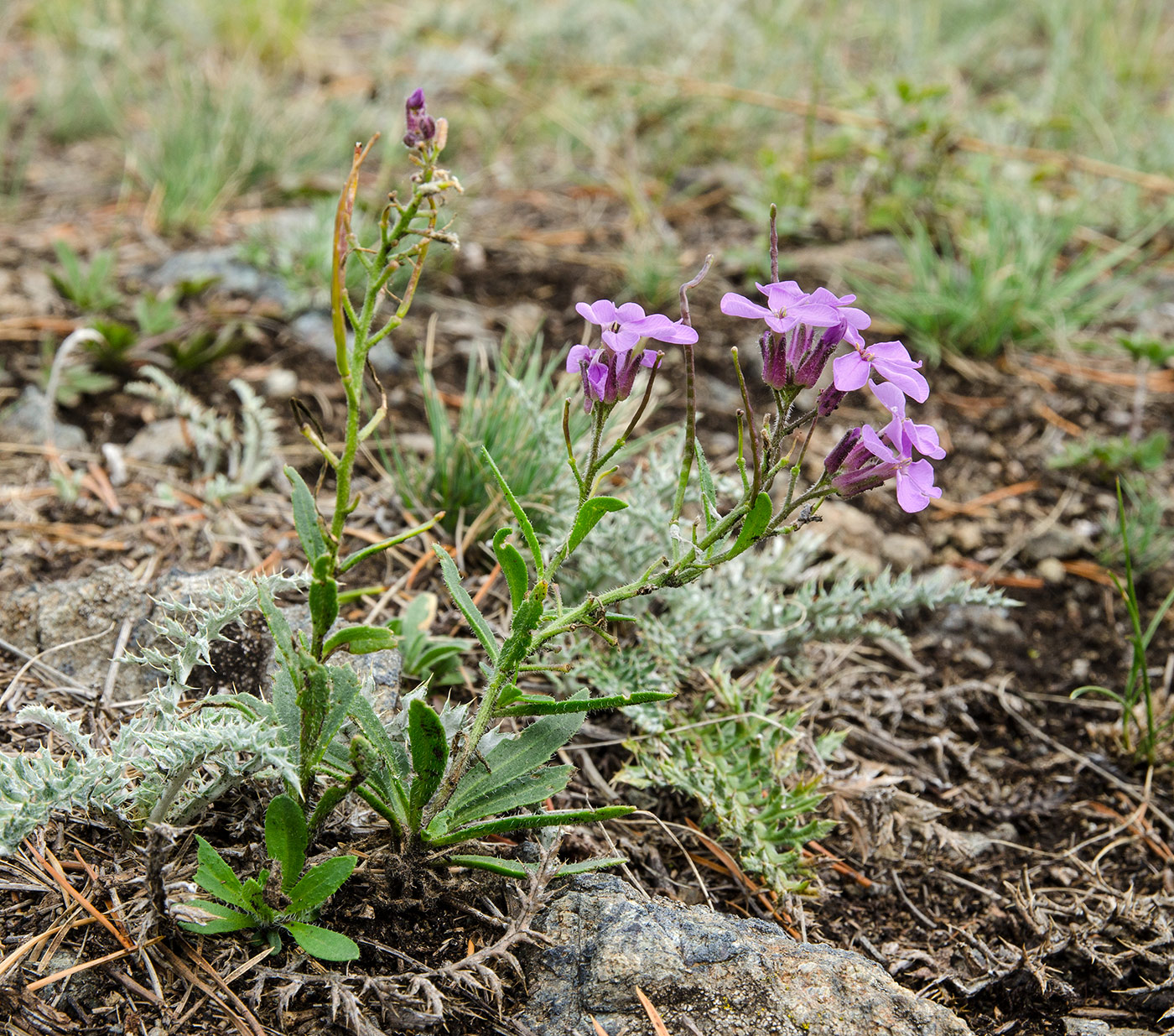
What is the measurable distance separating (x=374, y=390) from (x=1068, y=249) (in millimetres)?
3270

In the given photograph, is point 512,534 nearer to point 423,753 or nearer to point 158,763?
point 423,753

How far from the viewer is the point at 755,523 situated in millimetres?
1275

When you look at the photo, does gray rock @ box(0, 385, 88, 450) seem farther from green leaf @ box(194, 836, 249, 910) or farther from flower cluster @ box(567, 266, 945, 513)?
flower cluster @ box(567, 266, 945, 513)

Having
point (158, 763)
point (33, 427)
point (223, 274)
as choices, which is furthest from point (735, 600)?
point (223, 274)

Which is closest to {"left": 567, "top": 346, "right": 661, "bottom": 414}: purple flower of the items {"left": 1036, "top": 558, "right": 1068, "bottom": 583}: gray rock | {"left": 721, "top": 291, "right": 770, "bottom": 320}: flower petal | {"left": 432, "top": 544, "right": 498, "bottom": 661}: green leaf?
{"left": 721, "top": 291, "right": 770, "bottom": 320}: flower petal

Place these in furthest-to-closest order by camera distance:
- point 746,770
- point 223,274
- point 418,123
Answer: point 223,274, point 746,770, point 418,123

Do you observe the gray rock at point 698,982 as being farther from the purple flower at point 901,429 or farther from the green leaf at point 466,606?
the purple flower at point 901,429

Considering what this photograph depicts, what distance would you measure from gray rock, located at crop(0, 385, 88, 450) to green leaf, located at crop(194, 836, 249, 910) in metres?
1.76

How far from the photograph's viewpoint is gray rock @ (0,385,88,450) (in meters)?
2.68

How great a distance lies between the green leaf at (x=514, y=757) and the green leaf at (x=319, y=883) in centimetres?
20

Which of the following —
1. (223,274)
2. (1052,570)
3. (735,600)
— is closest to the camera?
(735,600)

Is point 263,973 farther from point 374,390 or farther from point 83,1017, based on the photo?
point 374,390

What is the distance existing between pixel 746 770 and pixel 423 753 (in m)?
0.78

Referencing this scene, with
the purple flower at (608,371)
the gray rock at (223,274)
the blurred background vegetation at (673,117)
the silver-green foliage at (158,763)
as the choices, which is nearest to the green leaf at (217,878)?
the silver-green foliage at (158,763)
